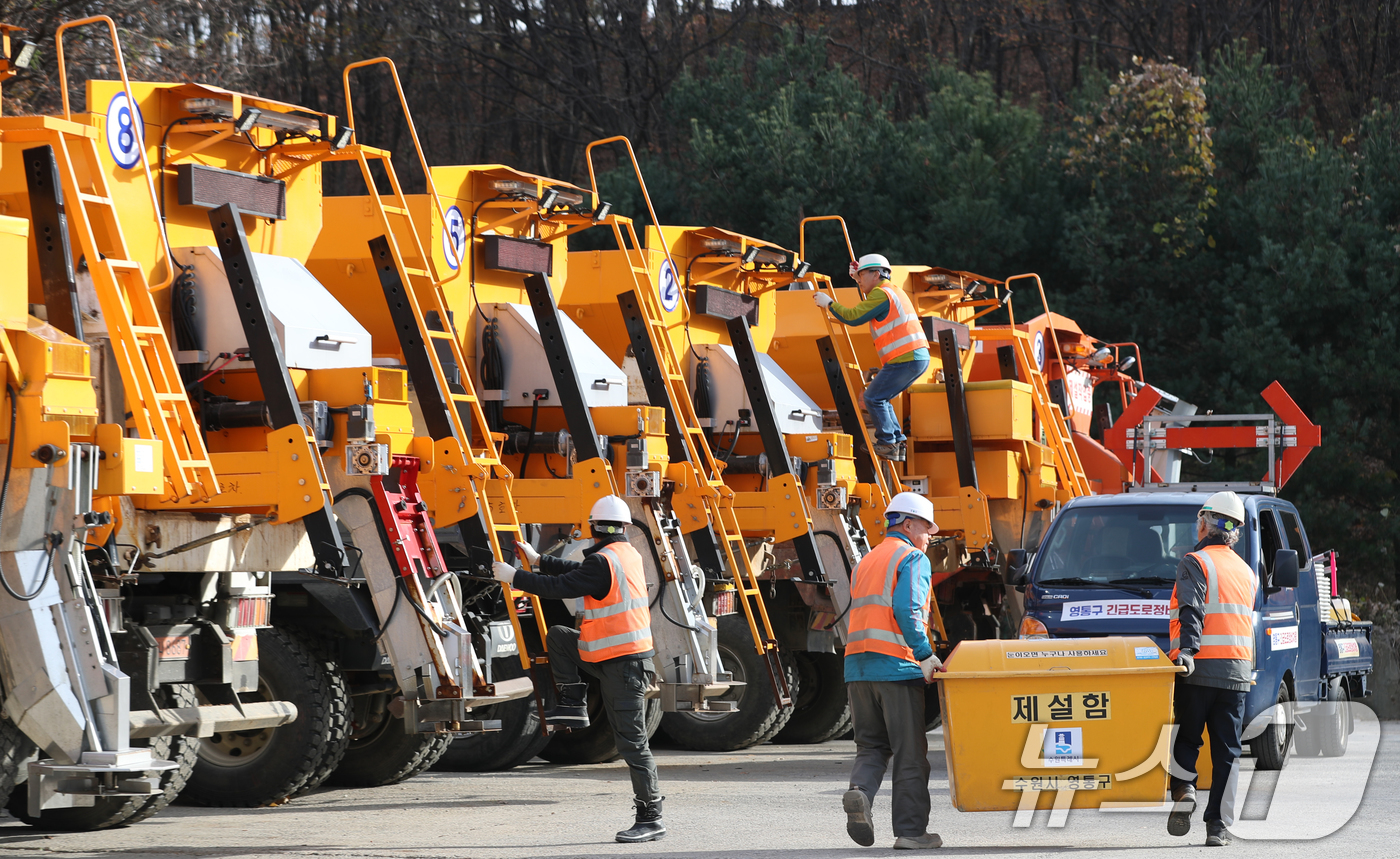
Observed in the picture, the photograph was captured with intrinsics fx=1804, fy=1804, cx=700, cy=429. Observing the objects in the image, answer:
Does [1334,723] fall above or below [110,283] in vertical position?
below

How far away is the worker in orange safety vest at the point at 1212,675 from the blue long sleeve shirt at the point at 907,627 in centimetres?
110

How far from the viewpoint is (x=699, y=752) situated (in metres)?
12.1

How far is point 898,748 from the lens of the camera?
7395 millimetres

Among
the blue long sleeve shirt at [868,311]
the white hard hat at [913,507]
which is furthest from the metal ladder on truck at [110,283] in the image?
the blue long sleeve shirt at [868,311]

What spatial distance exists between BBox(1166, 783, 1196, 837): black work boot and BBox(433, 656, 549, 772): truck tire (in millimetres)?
4005

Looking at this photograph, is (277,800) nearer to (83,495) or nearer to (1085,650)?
(83,495)

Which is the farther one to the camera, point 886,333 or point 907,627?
point 886,333

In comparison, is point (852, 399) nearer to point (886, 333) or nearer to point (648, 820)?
point (886, 333)

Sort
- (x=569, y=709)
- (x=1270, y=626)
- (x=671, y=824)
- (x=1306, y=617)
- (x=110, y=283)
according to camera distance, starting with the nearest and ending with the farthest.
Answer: (x=110, y=283) < (x=671, y=824) < (x=569, y=709) < (x=1270, y=626) < (x=1306, y=617)

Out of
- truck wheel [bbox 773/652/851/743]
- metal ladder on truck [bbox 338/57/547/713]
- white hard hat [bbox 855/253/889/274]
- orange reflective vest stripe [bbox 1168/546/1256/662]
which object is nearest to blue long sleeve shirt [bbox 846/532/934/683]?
orange reflective vest stripe [bbox 1168/546/1256/662]

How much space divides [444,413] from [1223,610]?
3.86m

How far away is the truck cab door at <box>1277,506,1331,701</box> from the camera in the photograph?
11.0 m

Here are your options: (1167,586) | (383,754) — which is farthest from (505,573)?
(1167,586)

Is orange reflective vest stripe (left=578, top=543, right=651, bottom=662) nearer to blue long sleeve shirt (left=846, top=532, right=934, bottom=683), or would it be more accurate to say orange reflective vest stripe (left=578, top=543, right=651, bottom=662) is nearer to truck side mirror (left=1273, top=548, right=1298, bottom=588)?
blue long sleeve shirt (left=846, top=532, right=934, bottom=683)
